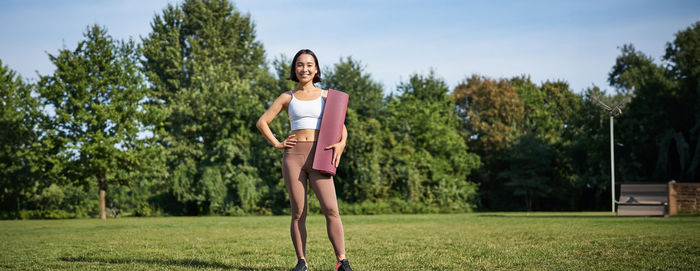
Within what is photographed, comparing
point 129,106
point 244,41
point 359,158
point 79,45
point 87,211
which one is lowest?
point 87,211

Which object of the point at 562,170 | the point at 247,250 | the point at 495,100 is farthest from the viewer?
the point at 495,100

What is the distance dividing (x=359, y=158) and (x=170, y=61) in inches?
712

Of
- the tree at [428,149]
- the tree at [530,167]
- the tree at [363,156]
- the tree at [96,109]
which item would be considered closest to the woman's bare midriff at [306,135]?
the tree at [96,109]

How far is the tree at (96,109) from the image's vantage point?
27.1 metres

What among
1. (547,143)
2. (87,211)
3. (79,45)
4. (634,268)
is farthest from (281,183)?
(634,268)

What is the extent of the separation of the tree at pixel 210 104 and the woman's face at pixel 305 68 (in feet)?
86.2

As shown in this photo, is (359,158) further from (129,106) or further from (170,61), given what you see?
(170,61)

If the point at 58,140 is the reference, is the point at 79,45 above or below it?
above

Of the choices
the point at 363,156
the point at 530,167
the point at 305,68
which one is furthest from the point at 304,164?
the point at 530,167

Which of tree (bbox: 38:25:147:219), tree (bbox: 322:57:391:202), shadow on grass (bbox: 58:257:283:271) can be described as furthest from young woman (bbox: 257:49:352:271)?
tree (bbox: 322:57:391:202)

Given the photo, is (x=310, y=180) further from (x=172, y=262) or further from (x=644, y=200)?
(x=644, y=200)

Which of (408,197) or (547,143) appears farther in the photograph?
(547,143)

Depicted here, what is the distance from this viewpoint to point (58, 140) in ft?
89.3

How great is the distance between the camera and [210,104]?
3669cm
